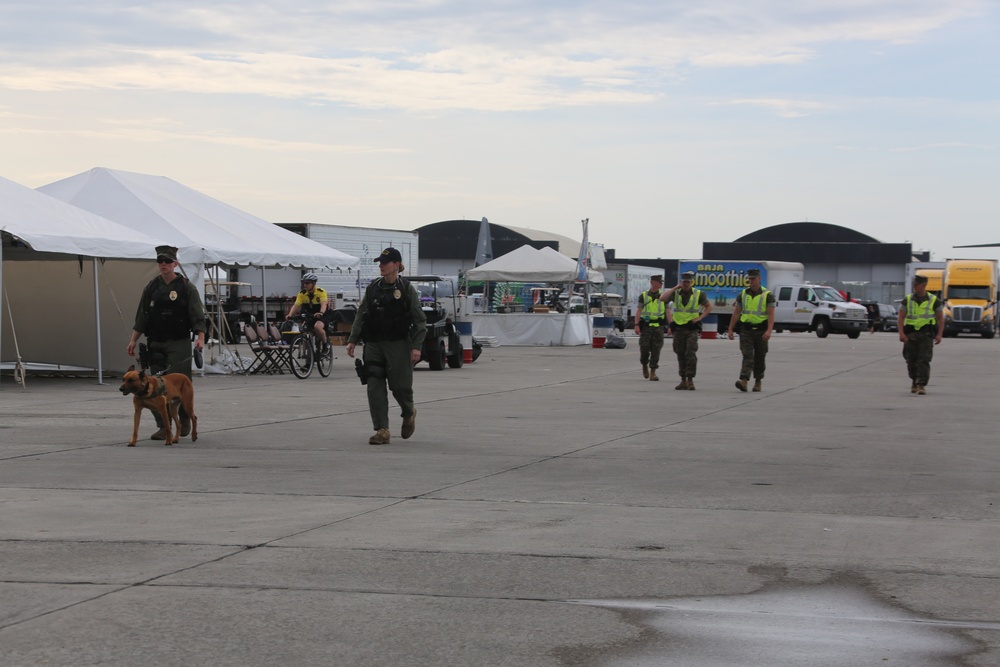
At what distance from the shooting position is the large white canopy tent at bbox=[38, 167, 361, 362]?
2208 cm

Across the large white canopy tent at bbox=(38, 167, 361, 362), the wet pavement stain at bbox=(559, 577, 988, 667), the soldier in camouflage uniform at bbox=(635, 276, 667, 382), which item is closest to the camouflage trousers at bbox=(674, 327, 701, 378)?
the soldier in camouflage uniform at bbox=(635, 276, 667, 382)

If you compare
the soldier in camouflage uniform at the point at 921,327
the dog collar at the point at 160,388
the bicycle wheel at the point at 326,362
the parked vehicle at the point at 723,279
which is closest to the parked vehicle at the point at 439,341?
the bicycle wheel at the point at 326,362

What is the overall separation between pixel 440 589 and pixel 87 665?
5.81ft

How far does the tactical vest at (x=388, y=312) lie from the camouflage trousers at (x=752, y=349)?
8.57 meters

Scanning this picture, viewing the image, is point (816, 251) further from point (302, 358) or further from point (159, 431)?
point (159, 431)

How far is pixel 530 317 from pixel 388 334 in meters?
25.9

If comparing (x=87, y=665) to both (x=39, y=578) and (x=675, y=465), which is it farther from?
(x=675, y=465)

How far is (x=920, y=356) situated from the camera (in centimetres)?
1973

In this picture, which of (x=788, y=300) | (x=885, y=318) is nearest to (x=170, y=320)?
(x=788, y=300)

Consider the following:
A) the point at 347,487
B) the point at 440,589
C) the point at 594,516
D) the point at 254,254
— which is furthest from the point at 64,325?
the point at 440,589

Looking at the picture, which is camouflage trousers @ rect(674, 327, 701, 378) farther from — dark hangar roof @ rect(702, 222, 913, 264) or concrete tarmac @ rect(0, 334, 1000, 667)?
dark hangar roof @ rect(702, 222, 913, 264)

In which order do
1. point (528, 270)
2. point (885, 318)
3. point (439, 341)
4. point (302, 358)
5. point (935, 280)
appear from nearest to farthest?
point (302, 358), point (439, 341), point (528, 270), point (935, 280), point (885, 318)

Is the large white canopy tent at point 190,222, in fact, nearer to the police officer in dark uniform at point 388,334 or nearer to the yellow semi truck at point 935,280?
the police officer in dark uniform at point 388,334

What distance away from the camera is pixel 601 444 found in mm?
12359
